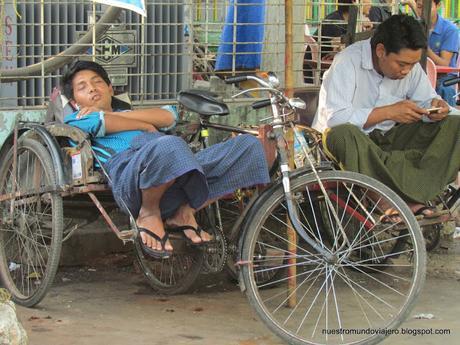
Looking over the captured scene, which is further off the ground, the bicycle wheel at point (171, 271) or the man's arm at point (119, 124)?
the man's arm at point (119, 124)

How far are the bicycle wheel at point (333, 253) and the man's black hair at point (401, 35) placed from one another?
97 cm

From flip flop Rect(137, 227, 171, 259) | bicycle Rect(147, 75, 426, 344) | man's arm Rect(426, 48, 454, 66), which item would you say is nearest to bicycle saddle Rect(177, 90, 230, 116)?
bicycle Rect(147, 75, 426, 344)

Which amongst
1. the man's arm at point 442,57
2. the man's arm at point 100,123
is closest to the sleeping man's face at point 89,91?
the man's arm at point 100,123

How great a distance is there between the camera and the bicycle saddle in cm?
394

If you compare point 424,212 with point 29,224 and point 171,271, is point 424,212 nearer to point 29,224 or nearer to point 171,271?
point 171,271

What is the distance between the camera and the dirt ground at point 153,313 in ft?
12.3

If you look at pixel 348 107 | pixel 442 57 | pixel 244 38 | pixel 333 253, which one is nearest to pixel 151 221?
pixel 333 253

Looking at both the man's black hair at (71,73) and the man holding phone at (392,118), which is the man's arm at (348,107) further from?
the man's black hair at (71,73)

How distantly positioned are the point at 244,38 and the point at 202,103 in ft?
5.71

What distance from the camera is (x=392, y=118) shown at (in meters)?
4.33

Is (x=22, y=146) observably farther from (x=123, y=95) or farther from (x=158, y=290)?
(x=158, y=290)

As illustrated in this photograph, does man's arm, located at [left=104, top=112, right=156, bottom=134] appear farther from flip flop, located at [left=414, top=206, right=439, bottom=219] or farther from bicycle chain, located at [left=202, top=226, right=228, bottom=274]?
flip flop, located at [left=414, top=206, right=439, bottom=219]

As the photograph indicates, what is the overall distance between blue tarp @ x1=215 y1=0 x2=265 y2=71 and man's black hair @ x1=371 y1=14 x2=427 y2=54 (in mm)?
1321

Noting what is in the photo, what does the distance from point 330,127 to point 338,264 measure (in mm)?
905
